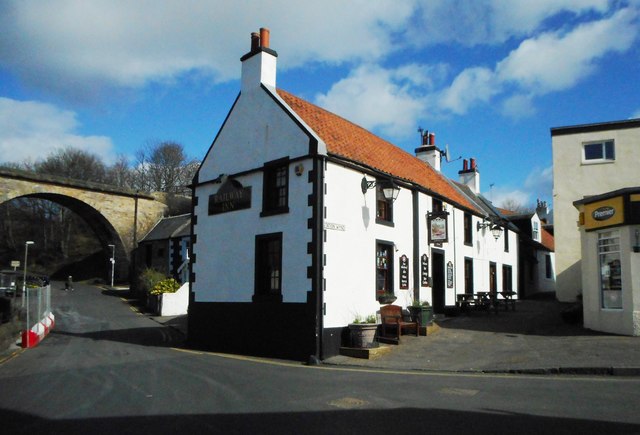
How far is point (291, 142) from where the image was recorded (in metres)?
15.3

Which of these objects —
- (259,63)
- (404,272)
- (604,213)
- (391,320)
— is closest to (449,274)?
(404,272)

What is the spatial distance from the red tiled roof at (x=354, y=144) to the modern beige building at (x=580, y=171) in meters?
6.08

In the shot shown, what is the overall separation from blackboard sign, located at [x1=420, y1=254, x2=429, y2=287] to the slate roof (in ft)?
76.1

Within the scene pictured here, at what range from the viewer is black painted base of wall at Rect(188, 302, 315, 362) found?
1394 cm

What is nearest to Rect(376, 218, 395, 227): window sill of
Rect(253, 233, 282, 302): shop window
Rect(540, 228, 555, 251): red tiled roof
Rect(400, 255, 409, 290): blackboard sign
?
Rect(400, 255, 409, 290): blackboard sign

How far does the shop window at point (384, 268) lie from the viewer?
16.3 m

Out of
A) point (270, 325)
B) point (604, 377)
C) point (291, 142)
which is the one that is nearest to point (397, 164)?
point (291, 142)

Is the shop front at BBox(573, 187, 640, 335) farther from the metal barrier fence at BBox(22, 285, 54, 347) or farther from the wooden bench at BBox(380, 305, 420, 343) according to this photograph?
the metal barrier fence at BBox(22, 285, 54, 347)

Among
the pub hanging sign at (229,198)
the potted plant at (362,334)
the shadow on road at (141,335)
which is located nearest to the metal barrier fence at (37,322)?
the shadow on road at (141,335)

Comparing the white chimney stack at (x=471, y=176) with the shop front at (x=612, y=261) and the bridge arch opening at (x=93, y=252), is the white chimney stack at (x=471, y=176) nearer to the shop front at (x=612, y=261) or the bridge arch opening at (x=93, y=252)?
the shop front at (x=612, y=261)

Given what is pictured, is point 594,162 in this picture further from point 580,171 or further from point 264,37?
point 264,37

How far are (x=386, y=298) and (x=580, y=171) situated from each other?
45.9ft

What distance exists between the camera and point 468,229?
23641 millimetres

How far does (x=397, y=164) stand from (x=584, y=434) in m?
14.6
